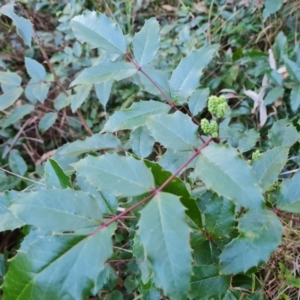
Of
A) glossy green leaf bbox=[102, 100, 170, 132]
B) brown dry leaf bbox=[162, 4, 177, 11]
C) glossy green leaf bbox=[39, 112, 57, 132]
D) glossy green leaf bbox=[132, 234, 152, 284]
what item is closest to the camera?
glossy green leaf bbox=[132, 234, 152, 284]

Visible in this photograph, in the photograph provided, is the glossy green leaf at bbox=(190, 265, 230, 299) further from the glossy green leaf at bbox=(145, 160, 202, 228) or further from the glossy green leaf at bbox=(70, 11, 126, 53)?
the glossy green leaf at bbox=(70, 11, 126, 53)

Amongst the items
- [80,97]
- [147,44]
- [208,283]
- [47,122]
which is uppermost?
[147,44]

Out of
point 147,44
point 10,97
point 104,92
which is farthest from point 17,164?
point 147,44

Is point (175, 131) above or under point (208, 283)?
above

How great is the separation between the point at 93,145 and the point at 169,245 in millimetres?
577

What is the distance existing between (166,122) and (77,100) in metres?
0.69

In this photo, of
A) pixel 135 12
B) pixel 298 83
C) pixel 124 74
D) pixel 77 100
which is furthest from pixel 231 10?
pixel 124 74

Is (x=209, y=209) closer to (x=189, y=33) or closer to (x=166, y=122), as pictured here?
(x=166, y=122)

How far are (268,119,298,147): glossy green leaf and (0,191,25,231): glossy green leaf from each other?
0.65 metres

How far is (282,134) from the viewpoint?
993 mm

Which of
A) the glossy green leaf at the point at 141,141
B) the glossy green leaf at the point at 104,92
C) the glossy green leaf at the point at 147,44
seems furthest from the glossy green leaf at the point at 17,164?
the glossy green leaf at the point at 147,44

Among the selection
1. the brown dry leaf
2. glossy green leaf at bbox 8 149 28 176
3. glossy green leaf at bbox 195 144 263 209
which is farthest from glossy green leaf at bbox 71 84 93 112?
the brown dry leaf

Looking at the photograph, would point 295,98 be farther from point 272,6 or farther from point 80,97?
point 80,97

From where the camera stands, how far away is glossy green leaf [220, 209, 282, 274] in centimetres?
65
